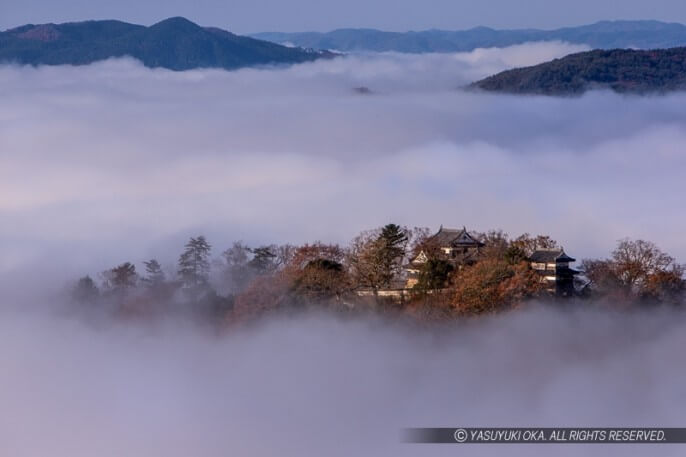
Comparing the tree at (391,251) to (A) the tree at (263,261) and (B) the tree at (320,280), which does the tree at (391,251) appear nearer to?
(B) the tree at (320,280)

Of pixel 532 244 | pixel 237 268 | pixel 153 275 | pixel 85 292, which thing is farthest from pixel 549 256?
pixel 85 292

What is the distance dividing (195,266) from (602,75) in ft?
228

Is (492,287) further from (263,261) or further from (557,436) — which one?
→ (263,261)

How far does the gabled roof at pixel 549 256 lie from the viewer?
25953 millimetres

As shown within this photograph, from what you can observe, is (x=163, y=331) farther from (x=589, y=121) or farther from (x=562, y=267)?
(x=589, y=121)

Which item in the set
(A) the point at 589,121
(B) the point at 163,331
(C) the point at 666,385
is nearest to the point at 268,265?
(B) the point at 163,331

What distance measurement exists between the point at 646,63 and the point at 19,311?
246 feet

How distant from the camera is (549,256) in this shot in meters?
26.1

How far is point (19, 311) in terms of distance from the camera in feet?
110

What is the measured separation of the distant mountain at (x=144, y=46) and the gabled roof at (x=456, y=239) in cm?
8866

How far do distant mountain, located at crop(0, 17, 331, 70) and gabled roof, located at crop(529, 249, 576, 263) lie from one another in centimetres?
9062

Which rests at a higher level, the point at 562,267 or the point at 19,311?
the point at 562,267

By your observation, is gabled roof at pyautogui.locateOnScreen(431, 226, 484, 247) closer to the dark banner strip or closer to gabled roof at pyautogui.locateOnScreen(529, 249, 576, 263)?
gabled roof at pyautogui.locateOnScreen(529, 249, 576, 263)

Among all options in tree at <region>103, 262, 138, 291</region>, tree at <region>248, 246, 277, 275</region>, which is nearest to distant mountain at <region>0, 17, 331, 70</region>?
tree at <region>103, 262, 138, 291</region>
